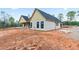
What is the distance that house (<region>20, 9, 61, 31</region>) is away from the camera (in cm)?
250

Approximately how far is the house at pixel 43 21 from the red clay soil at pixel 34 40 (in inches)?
2.4

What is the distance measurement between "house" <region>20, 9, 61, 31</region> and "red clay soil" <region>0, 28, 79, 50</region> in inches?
2.4

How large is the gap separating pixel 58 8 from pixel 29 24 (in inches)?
15.3

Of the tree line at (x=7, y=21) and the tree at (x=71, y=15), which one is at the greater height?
the tree at (x=71, y=15)

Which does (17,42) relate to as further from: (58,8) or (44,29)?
(58,8)

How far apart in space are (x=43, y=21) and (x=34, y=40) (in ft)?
0.81

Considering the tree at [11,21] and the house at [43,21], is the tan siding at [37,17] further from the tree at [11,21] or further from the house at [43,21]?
the tree at [11,21]

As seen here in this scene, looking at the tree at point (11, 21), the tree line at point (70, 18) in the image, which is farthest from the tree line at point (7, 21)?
the tree line at point (70, 18)

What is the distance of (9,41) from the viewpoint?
97.6 inches

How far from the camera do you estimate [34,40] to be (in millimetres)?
2498

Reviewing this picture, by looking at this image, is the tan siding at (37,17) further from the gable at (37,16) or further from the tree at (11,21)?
the tree at (11,21)

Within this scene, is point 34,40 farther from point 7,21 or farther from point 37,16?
point 7,21

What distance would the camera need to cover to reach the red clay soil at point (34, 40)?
246 cm

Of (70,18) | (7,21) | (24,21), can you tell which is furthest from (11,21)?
(70,18)
